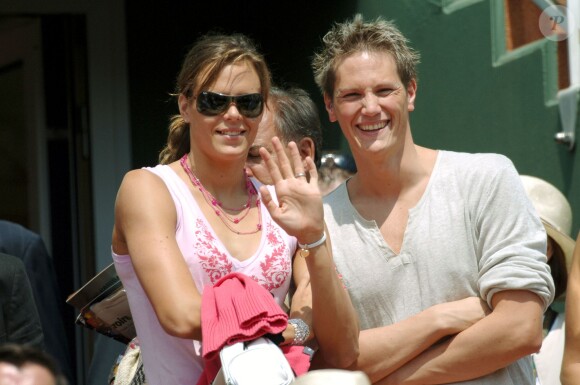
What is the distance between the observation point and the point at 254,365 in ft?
9.41

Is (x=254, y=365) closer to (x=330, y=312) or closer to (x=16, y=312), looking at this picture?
(x=330, y=312)

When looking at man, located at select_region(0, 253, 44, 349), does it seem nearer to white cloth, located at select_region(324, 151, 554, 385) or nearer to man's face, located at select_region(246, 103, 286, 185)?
man's face, located at select_region(246, 103, 286, 185)

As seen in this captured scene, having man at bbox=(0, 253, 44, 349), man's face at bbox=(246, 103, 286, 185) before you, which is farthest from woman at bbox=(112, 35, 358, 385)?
man at bbox=(0, 253, 44, 349)

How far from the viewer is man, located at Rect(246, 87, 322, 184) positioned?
4.24 m

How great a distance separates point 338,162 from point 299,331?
6.42 feet

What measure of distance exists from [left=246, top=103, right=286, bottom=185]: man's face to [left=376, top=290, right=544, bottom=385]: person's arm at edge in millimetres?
893

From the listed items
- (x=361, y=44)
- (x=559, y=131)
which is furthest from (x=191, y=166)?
(x=559, y=131)

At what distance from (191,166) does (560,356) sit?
1649 mm

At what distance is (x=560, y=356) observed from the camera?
171 inches

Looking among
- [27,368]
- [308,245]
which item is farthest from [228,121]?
[27,368]

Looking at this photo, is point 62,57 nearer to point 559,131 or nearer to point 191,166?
point 559,131

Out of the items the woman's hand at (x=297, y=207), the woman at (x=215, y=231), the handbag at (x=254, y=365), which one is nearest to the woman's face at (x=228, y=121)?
the woman at (x=215, y=231)

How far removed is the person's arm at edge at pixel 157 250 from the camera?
10.2ft

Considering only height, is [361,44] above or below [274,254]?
above
